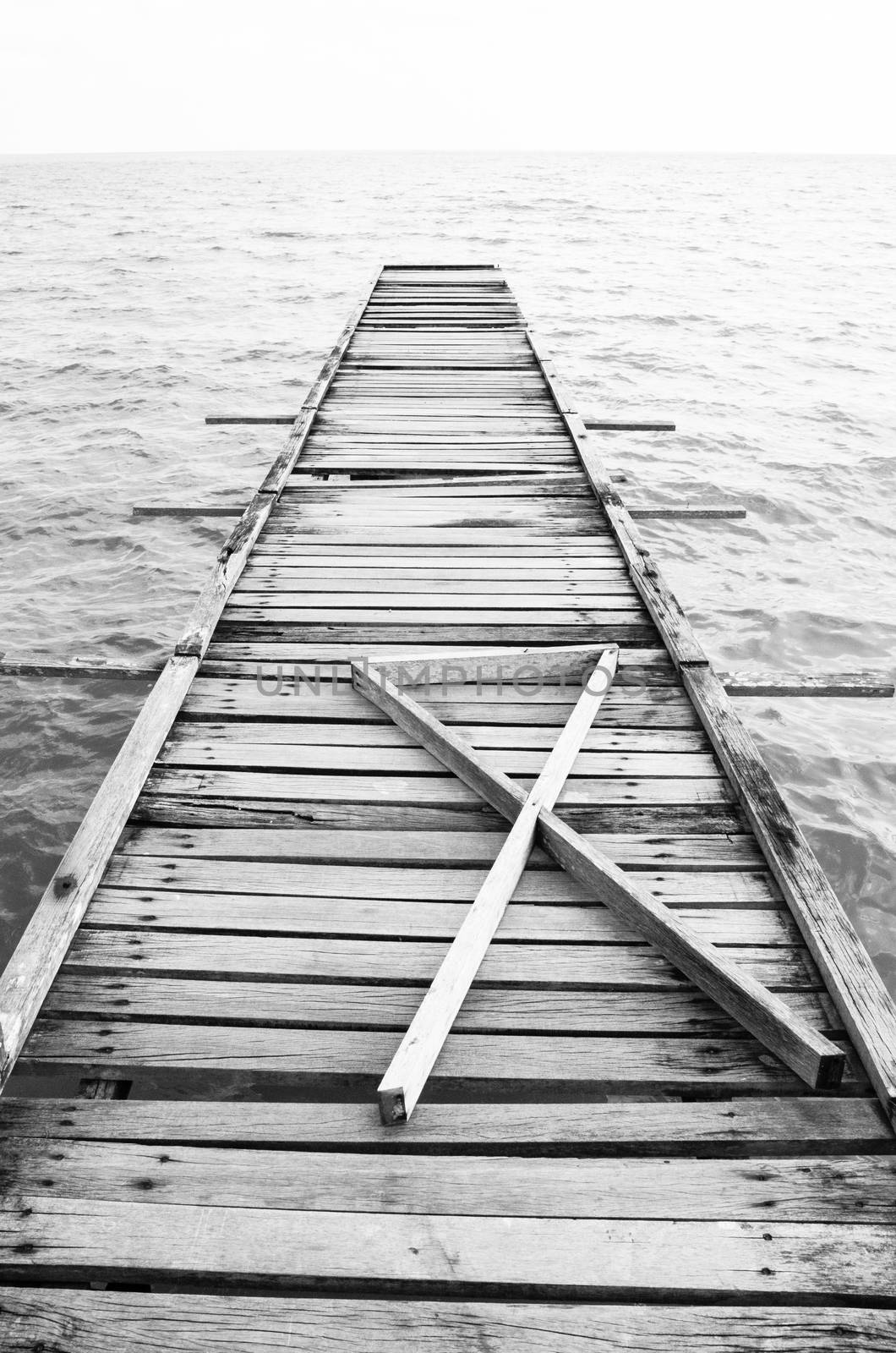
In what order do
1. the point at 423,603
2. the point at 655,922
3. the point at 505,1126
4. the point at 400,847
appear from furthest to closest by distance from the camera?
the point at 423,603 → the point at 400,847 → the point at 655,922 → the point at 505,1126

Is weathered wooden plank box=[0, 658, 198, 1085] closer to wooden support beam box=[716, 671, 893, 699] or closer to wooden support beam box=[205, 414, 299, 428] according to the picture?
wooden support beam box=[716, 671, 893, 699]

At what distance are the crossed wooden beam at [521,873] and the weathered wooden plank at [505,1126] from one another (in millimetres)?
81

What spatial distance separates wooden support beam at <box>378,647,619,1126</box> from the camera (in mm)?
2486

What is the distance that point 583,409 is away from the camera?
45.4 feet

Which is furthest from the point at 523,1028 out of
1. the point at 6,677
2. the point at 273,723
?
the point at 6,677

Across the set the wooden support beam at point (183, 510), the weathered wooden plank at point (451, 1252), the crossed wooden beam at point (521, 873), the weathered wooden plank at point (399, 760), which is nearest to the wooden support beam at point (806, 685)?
the crossed wooden beam at point (521, 873)

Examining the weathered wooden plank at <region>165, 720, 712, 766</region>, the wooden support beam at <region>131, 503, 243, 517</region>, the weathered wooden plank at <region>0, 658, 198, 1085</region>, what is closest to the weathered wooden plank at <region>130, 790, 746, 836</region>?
the weathered wooden plank at <region>0, 658, 198, 1085</region>

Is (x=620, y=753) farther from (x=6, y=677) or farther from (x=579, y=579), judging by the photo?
(x=6, y=677)

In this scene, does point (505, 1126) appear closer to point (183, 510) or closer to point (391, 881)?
point (391, 881)

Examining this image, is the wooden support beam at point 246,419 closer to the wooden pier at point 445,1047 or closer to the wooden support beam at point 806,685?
the wooden pier at point 445,1047

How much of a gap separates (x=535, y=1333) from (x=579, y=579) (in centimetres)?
404

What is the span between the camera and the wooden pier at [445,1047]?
213cm

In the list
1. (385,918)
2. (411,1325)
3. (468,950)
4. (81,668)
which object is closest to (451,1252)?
(411,1325)

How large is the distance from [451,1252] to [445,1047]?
23.1 inches
